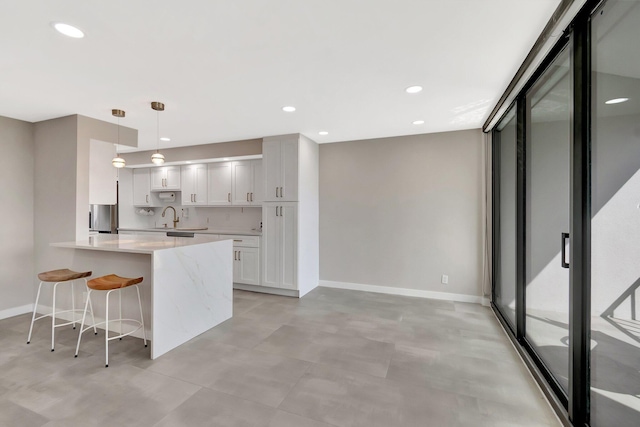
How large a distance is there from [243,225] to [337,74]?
3.81m

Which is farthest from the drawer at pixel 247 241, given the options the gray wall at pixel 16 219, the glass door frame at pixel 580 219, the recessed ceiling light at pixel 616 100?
the recessed ceiling light at pixel 616 100

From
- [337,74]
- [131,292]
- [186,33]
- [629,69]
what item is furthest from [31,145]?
[629,69]

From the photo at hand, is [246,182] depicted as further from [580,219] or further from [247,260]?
[580,219]

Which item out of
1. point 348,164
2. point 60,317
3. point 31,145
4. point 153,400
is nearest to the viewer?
point 153,400

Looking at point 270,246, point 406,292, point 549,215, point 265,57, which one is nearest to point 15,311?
point 270,246

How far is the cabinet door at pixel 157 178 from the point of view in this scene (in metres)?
5.77

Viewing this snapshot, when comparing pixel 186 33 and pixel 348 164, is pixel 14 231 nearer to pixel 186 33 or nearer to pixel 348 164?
pixel 186 33

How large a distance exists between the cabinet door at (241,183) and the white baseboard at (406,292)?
2048 millimetres

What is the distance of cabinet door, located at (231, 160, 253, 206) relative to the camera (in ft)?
16.7

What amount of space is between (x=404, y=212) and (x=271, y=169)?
7.20ft

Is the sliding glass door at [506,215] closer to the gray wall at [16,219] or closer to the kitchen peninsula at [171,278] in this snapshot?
the kitchen peninsula at [171,278]

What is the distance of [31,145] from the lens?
146 inches

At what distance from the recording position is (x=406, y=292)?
14.4ft

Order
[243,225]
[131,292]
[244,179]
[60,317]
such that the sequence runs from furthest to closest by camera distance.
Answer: [243,225]
[244,179]
[60,317]
[131,292]
